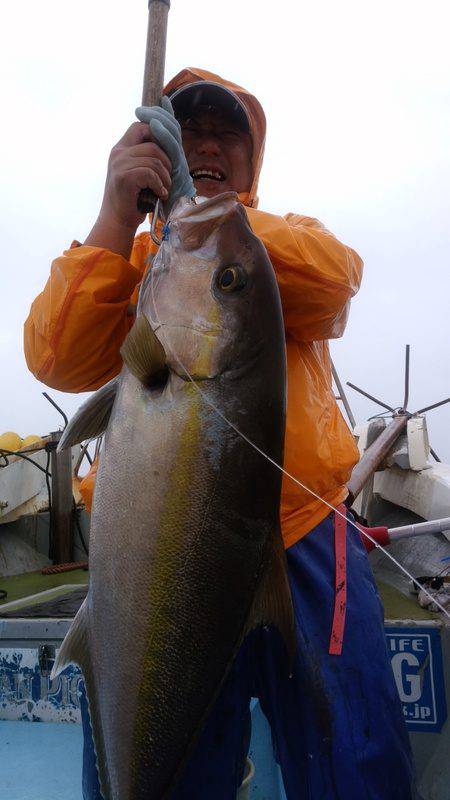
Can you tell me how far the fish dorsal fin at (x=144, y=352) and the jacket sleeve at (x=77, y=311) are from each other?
0.34 meters

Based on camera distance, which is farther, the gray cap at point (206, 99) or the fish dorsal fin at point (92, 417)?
the gray cap at point (206, 99)

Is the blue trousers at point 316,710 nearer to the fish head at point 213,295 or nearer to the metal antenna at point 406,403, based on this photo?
the fish head at point 213,295

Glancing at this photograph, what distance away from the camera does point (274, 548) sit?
1.57m

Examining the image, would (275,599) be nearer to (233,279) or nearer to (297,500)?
(297,500)

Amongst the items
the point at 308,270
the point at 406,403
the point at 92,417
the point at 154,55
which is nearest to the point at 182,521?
the point at 92,417

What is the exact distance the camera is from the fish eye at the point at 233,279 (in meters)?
1.65

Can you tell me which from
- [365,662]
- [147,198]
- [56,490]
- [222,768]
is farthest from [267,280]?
[56,490]

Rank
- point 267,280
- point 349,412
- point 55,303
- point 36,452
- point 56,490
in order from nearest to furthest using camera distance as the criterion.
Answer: point 267,280, point 55,303, point 56,490, point 36,452, point 349,412

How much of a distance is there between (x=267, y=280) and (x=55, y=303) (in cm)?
71

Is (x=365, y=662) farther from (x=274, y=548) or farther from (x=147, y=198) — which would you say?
(x=147, y=198)

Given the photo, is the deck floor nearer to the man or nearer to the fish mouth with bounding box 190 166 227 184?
the man

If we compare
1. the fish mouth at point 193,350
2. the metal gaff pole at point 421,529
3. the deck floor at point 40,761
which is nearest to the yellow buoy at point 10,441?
the deck floor at point 40,761

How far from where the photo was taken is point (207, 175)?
96.6 inches

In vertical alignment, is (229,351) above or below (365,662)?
above
